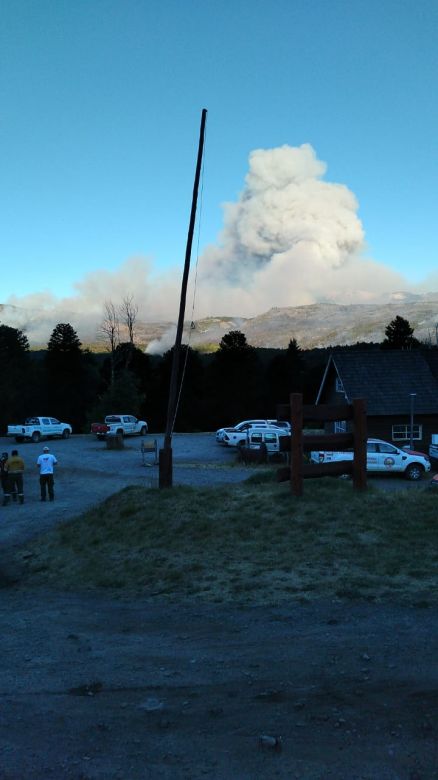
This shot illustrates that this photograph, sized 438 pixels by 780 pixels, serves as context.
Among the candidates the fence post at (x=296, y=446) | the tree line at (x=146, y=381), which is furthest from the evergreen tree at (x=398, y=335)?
the fence post at (x=296, y=446)

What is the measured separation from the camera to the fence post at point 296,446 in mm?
12578

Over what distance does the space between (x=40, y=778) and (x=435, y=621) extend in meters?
4.65

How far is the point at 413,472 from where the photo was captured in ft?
95.5

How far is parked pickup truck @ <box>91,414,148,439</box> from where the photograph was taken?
155 feet

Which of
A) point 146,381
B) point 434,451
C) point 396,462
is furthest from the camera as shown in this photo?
point 146,381

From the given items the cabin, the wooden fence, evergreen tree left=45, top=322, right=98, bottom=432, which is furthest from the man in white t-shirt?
evergreen tree left=45, top=322, right=98, bottom=432

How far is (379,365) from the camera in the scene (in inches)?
1549

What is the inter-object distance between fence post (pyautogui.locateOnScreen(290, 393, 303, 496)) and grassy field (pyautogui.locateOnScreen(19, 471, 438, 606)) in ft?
0.87

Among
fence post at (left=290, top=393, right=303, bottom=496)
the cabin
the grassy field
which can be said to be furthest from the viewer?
the cabin

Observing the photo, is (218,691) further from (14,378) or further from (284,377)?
(284,377)

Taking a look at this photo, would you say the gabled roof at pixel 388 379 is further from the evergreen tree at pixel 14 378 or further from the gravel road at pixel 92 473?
the evergreen tree at pixel 14 378

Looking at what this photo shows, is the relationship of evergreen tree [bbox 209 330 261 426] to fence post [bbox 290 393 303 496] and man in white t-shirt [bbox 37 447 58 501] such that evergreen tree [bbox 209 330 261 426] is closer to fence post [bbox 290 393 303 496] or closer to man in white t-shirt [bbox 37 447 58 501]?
man in white t-shirt [bbox 37 447 58 501]

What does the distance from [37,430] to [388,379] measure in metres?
25.4

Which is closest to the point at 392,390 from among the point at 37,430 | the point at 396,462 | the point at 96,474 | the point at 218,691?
the point at 396,462
